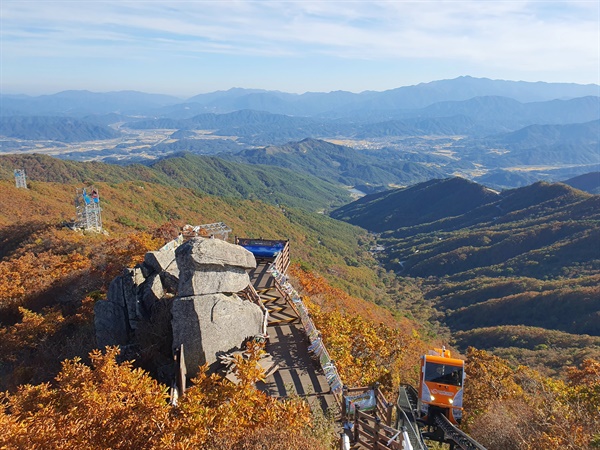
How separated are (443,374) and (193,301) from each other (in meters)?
8.16

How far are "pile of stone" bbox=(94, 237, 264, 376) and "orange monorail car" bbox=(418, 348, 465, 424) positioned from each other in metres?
5.66

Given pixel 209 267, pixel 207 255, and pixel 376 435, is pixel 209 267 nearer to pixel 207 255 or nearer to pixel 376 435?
pixel 207 255

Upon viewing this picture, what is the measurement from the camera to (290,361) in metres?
13.5

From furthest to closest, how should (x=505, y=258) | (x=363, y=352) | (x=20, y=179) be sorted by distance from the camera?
(x=505, y=258) → (x=20, y=179) → (x=363, y=352)

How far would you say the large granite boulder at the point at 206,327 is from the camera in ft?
40.3

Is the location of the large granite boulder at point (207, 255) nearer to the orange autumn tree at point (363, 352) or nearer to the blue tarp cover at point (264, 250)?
the orange autumn tree at point (363, 352)

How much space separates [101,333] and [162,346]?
276 centimetres

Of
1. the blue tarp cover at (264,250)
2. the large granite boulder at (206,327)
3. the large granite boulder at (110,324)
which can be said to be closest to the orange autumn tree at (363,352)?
the blue tarp cover at (264,250)

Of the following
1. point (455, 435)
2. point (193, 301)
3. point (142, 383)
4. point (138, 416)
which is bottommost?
point (455, 435)

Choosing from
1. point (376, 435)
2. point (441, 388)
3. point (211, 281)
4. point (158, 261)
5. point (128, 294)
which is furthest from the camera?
point (158, 261)

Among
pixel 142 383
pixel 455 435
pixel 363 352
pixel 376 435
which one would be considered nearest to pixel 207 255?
pixel 142 383

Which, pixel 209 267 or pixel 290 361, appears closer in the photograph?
pixel 209 267

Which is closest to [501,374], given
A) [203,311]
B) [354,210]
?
[203,311]

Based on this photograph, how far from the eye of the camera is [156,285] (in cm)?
1516
